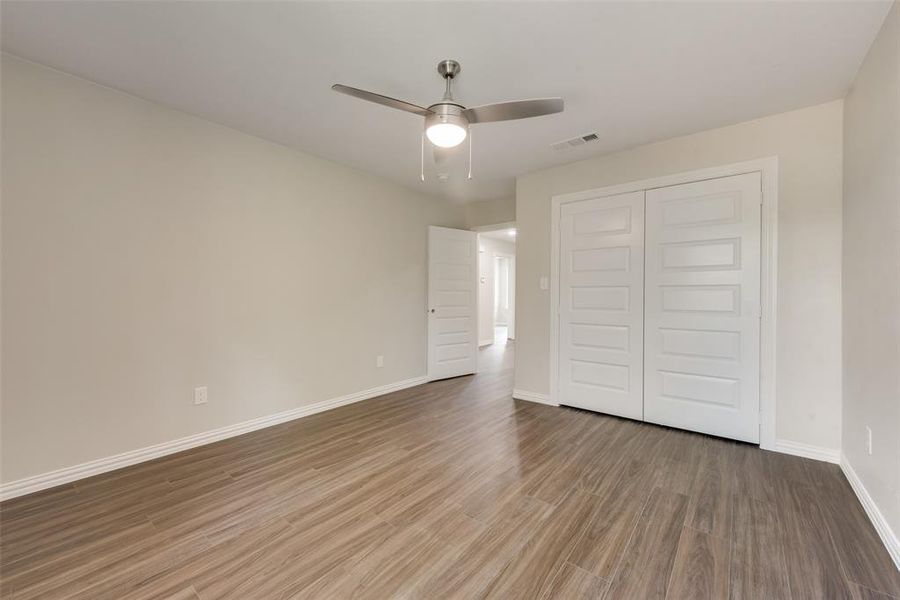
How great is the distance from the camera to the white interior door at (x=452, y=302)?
15.7 ft

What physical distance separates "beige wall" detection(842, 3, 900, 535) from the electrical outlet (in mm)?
4052

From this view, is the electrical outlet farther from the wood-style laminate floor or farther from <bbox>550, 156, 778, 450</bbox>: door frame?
<bbox>550, 156, 778, 450</bbox>: door frame

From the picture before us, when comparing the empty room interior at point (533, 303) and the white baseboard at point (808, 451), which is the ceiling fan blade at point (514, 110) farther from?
the white baseboard at point (808, 451)

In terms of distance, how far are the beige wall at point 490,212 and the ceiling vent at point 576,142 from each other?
171cm

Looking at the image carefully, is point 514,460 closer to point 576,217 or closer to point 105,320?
point 576,217

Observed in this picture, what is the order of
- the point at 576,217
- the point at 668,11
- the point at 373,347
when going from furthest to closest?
1. the point at 373,347
2. the point at 576,217
3. the point at 668,11

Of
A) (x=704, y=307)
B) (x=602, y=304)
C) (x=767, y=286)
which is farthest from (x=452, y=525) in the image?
(x=767, y=286)

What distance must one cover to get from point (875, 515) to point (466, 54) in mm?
3190

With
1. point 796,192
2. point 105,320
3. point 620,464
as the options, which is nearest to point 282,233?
point 105,320

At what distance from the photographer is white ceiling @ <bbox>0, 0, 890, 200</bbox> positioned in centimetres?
172

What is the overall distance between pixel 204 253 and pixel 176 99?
3.51 feet

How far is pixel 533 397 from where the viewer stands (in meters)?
3.91

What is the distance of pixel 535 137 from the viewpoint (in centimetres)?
304

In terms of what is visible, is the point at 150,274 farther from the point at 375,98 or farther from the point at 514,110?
the point at 514,110
